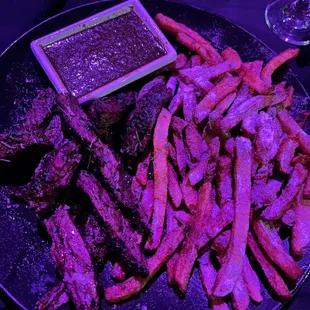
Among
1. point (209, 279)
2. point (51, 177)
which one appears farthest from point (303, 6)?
point (51, 177)

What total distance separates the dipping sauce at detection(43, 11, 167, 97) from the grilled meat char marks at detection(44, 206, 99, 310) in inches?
34.5

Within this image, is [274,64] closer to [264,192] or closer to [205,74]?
[205,74]

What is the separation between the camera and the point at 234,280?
2.38 meters

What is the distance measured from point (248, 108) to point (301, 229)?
0.76m

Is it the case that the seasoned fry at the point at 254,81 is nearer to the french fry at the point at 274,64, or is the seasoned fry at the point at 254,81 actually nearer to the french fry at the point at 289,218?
the french fry at the point at 274,64

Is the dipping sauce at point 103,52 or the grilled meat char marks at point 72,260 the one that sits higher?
the dipping sauce at point 103,52

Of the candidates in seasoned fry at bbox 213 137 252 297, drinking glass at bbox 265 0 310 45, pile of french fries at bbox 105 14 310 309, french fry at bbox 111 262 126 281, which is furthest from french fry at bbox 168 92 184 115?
drinking glass at bbox 265 0 310 45

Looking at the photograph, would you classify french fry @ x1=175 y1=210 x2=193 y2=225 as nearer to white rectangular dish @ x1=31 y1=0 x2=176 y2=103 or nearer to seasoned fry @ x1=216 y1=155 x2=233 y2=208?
seasoned fry @ x1=216 y1=155 x2=233 y2=208

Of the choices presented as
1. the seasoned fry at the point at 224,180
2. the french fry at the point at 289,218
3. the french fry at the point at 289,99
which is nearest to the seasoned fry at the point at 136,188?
the seasoned fry at the point at 224,180

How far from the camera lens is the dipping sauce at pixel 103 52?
9.84 feet

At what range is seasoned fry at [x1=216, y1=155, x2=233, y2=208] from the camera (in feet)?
8.57

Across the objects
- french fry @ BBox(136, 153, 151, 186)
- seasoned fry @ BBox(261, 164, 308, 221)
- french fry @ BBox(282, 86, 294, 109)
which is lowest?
seasoned fry @ BBox(261, 164, 308, 221)

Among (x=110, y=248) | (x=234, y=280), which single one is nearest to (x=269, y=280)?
(x=234, y=280)

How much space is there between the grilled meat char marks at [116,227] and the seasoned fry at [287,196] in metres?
0.70
